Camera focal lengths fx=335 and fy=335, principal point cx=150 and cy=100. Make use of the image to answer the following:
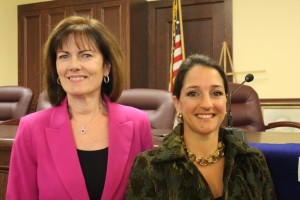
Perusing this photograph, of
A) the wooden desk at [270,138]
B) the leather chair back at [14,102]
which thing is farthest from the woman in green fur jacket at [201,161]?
the leather chair back at [14,102]

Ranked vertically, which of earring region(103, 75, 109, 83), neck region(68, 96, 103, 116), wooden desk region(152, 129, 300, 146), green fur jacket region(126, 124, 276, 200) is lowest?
green fur jacket region(126, 124, 276, 200)

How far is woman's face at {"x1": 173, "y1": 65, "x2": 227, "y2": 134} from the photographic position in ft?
3.61

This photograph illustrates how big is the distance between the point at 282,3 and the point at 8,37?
3.85m

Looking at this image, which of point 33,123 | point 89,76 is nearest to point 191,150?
point 89,76

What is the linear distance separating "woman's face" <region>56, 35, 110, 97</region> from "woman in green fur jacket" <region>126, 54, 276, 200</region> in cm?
35

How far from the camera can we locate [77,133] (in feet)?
4.38

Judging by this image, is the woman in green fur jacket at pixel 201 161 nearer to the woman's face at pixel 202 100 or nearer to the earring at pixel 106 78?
the woman's face at pixel 202 100

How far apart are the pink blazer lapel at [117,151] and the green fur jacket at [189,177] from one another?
0.14m

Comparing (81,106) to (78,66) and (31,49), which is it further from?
(31,49)

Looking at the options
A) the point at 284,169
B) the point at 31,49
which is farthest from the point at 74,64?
the point at 31,49

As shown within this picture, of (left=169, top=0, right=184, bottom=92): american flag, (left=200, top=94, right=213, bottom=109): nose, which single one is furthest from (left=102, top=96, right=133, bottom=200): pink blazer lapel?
(left=169, top=0, right=184, bottom=92): american flag

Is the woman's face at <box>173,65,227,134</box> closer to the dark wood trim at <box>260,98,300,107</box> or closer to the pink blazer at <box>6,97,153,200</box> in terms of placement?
the pink blazer at <box>6,97,153,200</box>

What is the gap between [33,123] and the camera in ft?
4.18

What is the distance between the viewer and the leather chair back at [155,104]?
2361 millimetres
